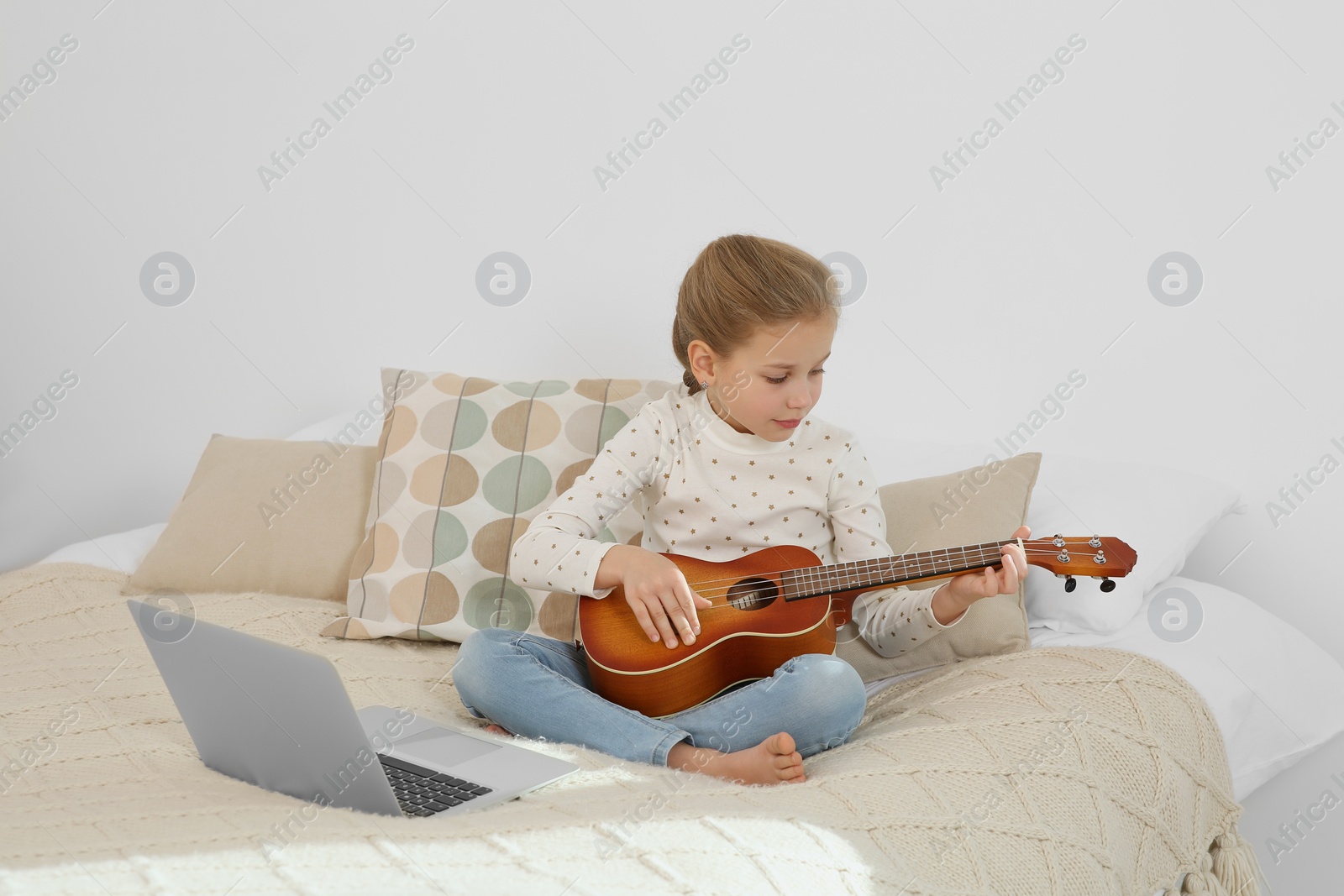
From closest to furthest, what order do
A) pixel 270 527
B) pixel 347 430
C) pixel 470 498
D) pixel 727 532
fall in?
pixel 727 532 → pixel 470 498 → pixel 270 527 → pixel 347 430

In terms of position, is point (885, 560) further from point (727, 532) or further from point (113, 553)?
point (113, 553)

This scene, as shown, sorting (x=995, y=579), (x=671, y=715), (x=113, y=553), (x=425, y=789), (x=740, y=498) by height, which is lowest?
(x=113, y=553)

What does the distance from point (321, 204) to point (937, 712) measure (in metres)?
1.79

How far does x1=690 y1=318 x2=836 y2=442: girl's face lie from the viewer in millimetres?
1295

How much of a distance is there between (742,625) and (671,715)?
0.46 feet

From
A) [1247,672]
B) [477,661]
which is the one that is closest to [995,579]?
[1247,672]

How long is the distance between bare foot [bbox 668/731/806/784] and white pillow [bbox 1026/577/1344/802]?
49 cm

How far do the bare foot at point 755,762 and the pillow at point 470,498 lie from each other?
46 cm

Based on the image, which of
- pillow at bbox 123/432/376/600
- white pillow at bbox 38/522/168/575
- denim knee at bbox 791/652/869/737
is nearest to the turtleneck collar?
denim knee at bbox 791/652/869/737

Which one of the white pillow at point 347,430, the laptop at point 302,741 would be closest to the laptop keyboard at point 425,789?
the laptop at point 302,741

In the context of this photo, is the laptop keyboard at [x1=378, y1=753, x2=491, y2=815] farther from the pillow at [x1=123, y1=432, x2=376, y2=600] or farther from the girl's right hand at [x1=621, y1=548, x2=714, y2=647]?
the pillow at [x1=123, y1=432, x2=376, y2=600]

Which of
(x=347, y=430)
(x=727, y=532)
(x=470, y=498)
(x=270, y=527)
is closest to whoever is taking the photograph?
(x=727, y=532)

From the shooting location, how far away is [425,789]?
988 millimetres

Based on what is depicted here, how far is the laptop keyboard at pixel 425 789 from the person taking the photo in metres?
0.95
